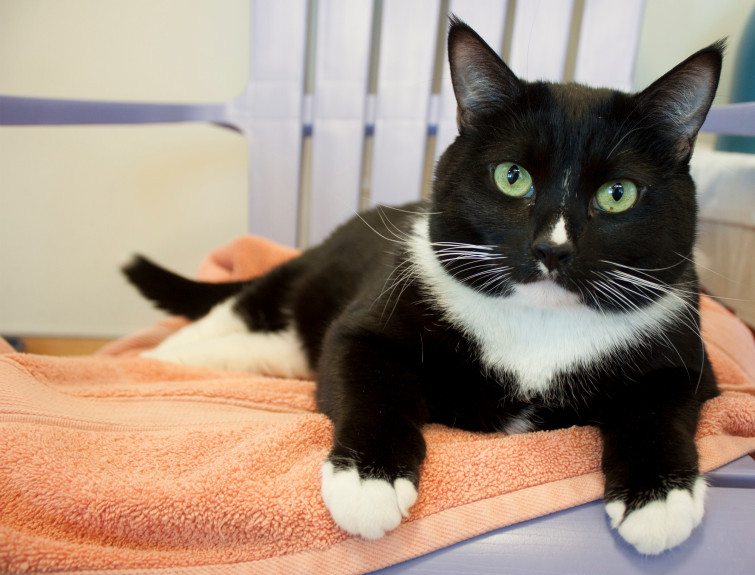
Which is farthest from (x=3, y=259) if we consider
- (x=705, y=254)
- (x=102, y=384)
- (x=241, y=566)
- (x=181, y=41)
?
(x=705, y=254)

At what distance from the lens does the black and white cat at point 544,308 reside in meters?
0.69

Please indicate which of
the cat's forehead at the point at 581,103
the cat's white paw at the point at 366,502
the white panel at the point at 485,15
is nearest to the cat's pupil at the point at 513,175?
the cat's forehead at the point at 581,103

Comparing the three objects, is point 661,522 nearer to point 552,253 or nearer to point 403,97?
point 552,253

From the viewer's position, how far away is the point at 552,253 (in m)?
0.69

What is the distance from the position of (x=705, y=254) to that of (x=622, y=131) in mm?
960

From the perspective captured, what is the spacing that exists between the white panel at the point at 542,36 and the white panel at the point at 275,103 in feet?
2.17

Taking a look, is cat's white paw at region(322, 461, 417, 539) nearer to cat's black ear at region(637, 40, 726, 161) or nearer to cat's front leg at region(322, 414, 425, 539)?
cat's front leg at region(322, 414, 425, 539)

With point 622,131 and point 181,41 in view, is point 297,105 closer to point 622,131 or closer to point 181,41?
point 181,41

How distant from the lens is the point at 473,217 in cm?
80

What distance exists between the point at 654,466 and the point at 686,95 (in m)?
0.50

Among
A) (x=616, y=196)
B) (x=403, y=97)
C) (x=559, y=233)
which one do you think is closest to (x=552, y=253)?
(x=559, y=233)

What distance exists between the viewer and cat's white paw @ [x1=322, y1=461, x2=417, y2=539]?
2.06 feet

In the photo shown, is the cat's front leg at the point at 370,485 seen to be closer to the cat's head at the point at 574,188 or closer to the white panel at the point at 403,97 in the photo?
the cat's head at the point at 574,188

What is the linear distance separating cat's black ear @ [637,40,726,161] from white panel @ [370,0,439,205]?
105 cm
